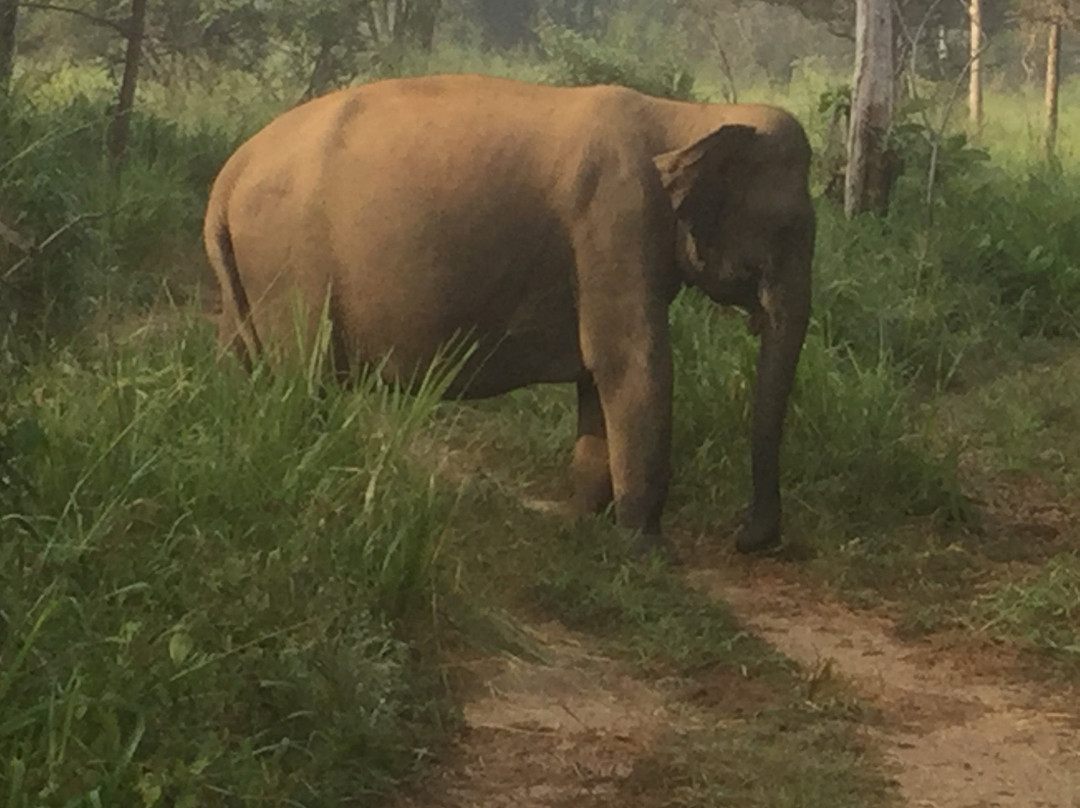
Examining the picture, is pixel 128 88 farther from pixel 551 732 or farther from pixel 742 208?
pixel 551 732

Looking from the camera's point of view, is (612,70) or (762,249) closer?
(762,249)

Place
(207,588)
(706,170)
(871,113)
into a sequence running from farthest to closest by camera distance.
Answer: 1. (871,113)
2. (706,170)
3. (207,588)

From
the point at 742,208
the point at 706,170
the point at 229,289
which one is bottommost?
the point at 229,289

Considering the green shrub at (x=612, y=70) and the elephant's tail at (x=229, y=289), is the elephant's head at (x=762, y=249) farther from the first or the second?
the green shrub at (x=612, y=70)

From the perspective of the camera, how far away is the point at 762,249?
4738 millimetres

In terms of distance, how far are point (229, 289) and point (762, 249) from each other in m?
1.59

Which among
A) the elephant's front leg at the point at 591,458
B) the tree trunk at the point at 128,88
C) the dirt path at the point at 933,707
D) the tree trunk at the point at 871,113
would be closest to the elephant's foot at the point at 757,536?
the dirt path at the point at 933,707

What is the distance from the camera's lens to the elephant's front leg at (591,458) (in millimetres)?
5074

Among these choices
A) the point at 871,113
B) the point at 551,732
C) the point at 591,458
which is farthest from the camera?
the point at 871,113

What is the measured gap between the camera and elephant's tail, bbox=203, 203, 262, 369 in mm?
4816

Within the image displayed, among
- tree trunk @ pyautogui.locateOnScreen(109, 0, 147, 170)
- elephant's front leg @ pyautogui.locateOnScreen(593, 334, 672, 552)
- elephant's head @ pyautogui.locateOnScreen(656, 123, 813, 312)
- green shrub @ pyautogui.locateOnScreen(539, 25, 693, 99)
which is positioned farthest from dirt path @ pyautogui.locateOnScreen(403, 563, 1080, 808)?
green shrub @ pyautogui.locateOnScreen(539, 25, 693, 99)

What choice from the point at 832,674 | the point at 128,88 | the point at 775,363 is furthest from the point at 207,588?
the point at 128,88

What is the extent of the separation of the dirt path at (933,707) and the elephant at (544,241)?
1.38ft

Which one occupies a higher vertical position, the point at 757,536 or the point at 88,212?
the point at 88,212
